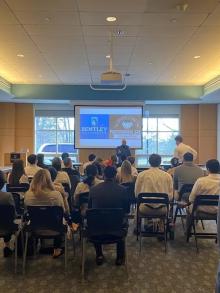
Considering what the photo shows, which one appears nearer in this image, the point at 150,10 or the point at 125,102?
the point at 150,10

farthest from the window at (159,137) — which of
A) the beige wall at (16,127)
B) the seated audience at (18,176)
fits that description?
the seated audience at (18,176)

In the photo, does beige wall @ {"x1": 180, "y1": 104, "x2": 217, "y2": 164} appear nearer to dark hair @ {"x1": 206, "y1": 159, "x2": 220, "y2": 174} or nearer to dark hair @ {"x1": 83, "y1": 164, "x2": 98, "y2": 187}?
dark hair @ {"x1": 206, "y1": 159, "x2": 220, "y2": 174}

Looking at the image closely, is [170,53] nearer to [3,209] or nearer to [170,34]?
[170,34]

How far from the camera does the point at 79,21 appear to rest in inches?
200

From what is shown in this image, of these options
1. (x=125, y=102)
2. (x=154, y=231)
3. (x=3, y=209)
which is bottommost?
(x=154, y=231)

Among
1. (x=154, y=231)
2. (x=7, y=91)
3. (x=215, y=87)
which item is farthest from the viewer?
(x=7, y=91)

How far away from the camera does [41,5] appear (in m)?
4.44

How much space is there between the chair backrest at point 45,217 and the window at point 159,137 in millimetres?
9664

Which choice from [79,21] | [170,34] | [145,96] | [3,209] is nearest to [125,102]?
[145,96]

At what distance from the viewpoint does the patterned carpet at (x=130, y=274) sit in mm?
3051

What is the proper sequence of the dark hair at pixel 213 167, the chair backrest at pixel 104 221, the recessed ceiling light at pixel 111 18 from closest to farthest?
the chair backrest at pixel 104 221, the dark hair at pixel 213 167, the recessed ceiling light at pixel 111 18

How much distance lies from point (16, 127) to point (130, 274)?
10.3 meters

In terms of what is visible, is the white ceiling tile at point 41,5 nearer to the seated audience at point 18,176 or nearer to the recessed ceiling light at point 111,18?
the recessed ceiling light at point 111,18

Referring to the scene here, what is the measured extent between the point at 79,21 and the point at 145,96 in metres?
6.57
